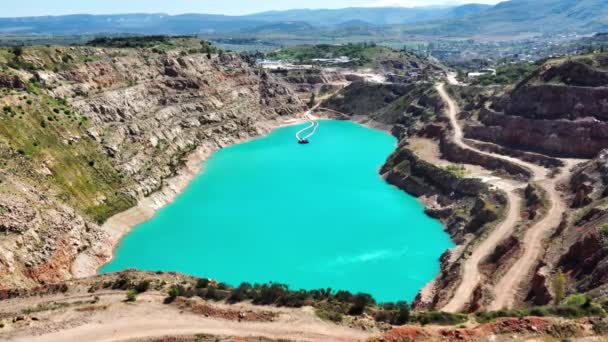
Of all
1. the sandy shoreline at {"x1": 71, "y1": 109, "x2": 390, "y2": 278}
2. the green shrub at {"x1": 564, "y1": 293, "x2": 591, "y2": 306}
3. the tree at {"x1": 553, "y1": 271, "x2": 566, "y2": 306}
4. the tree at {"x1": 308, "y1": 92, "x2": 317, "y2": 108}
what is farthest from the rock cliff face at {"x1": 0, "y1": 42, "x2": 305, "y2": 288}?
the green shrub at {"x1": 564, "y1": 293, "x2": 591, "y2": 306}

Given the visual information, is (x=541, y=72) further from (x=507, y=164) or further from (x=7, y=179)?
(x=7, y=179)

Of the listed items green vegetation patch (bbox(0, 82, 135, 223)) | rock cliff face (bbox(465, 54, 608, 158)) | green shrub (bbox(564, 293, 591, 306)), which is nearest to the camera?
green shrub (bbox(564, 293, 591, 306))

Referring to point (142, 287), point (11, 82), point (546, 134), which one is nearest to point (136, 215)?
point (11, 82)

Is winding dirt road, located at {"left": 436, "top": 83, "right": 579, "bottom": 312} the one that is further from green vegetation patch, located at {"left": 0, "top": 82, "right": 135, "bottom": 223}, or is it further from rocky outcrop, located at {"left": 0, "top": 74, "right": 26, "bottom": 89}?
rocky outcrop, located at {"left": 0, "top": 74, "right": 26, "bottom": 89}

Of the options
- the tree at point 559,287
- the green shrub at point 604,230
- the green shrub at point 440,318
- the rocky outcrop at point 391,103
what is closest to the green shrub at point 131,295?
the green shrub at point 440,318

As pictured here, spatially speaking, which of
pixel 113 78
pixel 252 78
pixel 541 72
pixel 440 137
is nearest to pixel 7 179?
pixel 113 78

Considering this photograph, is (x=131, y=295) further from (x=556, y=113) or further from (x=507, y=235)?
Answer: (x=556, y=113)

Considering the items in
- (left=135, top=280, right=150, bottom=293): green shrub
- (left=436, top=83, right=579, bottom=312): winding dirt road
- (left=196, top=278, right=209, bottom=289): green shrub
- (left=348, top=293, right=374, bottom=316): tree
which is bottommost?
(left=436, top=83, right=579, bottom=312): winding dirt road
